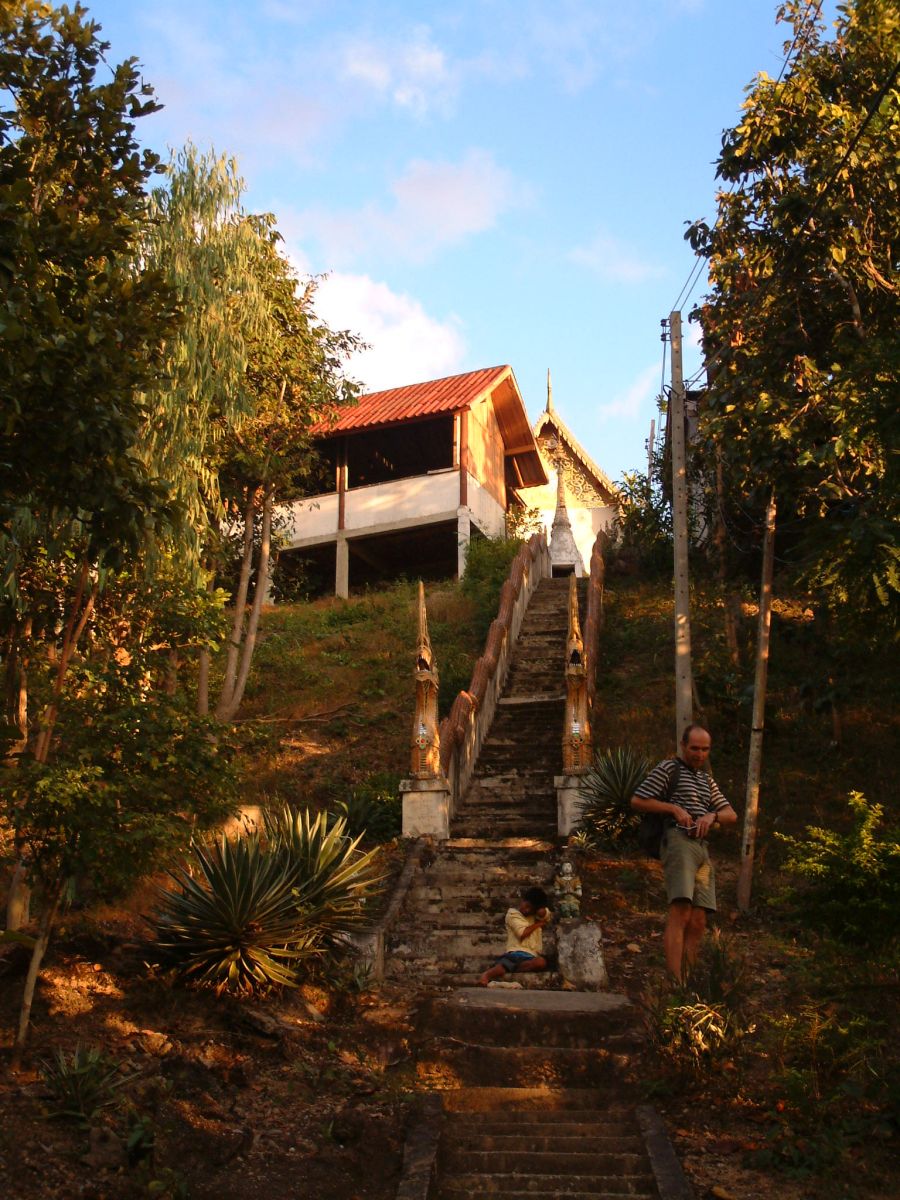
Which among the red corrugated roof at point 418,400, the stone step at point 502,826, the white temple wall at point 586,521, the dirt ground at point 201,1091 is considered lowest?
the dirt ground at point 201,1091

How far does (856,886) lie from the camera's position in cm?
760

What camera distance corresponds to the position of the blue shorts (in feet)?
34.2

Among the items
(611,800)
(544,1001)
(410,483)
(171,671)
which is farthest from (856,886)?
(410,483)

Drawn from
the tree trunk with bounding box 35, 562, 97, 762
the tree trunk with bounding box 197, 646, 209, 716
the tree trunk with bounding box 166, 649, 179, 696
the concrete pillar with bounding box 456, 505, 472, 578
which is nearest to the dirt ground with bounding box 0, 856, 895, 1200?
the tree trunk with bounding box 35, 562, 97, 762

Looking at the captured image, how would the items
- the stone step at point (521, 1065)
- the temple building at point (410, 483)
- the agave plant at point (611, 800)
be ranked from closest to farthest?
the stone step at point (521, 1065) → the agave plant at point (611, 800) → the temple building at point (410, 483)

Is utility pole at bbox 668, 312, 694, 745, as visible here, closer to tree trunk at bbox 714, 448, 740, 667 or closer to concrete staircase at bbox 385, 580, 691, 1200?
tree trunk at bbox 714, 448, 740, 667

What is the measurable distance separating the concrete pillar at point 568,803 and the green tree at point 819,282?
3.34 meters

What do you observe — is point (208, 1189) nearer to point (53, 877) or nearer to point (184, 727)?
point (53, 877)

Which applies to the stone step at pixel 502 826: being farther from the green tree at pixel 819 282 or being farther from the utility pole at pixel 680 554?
the green tree at pixel 819 282

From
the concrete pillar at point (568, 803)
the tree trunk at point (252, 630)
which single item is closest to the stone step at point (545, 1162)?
the concrete pillar at point (568, 803)

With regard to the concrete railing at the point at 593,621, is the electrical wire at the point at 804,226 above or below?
above

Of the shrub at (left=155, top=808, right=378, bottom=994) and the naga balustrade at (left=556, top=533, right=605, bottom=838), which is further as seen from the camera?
the naga balustrade at (left=556, top=533, right=605, bottom=838)

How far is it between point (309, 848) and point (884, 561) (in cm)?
570

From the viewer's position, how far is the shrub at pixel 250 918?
904 centimetres
